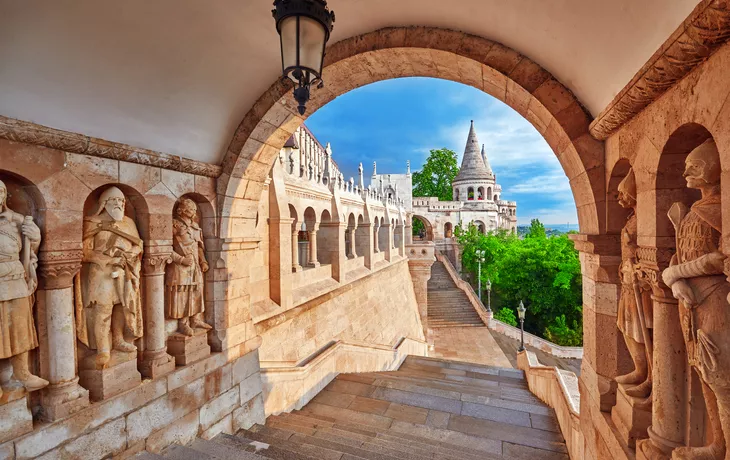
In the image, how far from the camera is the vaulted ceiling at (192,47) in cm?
215

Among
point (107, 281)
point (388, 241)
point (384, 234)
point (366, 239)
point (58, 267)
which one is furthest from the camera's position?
point (384, 234)

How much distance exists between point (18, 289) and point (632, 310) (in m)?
4.11

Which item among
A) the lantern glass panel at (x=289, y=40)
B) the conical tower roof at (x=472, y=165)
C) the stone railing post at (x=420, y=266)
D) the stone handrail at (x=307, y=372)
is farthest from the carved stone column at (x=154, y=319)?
the conical tower roof at (x=472, y=165)

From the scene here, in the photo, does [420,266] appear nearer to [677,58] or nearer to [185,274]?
[185,274]

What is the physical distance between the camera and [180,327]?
3701mm

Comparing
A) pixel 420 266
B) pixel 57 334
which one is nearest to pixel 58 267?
pixel 57 334

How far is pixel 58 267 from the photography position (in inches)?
101

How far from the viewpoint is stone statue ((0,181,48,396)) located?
2277 mm

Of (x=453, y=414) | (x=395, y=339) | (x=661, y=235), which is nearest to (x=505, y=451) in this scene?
(x=453, y=414)

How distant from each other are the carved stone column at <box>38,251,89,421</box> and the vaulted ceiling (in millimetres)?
1059

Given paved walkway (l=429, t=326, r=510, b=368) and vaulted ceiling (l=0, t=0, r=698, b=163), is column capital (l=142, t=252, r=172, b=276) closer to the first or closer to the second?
vaulted ceiling (l=0, t=0, r=698, b=163)

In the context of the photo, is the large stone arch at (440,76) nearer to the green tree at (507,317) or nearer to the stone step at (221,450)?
the stone step at (221,450)

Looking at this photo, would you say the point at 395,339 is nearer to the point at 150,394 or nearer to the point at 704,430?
the point at 150,394

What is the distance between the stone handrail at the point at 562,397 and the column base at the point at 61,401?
424cm
